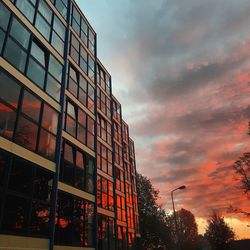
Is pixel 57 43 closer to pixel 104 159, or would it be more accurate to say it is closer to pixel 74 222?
pixel 104 159

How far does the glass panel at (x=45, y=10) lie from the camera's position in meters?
17.5

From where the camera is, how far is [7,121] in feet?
39.7

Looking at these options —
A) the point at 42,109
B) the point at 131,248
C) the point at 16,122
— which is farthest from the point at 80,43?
the point at 131,248

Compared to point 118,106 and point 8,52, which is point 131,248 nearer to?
point 118,106

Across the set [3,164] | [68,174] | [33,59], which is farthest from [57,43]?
[3,164]

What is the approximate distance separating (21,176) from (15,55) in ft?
Result: 20.2

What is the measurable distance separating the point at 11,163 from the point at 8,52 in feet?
18.0

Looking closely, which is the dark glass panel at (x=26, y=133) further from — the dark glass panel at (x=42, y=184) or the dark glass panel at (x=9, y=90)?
the dark glass panel at (x=42, y=184)

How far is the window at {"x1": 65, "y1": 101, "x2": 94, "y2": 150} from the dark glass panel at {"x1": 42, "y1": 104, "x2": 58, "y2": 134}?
1.65m

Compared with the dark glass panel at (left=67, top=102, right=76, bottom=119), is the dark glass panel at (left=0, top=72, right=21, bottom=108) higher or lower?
lower

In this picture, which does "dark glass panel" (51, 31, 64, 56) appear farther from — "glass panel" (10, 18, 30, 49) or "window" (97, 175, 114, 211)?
"window" (97, 175, 114, 211)

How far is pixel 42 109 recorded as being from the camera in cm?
1502

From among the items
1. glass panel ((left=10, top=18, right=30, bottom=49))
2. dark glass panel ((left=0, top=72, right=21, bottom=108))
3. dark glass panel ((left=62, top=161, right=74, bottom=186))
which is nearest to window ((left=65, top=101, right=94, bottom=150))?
dark glass panel ((left=62, top=161, right=74, bottom=186))

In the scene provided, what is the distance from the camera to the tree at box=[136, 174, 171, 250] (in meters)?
47.9
